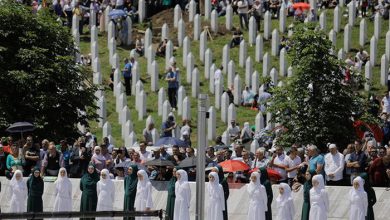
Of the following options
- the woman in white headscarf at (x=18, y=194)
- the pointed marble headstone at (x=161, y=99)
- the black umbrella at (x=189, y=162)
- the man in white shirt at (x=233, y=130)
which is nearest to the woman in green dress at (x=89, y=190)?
the woman in white headscarf at (x=18, y=194)

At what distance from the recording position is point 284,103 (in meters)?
50.2

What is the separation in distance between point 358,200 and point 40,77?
42.5ft

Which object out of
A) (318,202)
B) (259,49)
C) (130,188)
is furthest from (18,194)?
(259,49)

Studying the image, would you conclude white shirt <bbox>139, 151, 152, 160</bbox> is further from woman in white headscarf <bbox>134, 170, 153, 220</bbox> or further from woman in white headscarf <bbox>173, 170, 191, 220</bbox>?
woman in white headscarf <bbox>173, 170, 191, 220</bbox>

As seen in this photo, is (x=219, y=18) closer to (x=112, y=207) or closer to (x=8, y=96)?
(x=8, y=96)

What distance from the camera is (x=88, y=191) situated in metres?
49.6

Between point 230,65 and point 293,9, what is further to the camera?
point 293,9

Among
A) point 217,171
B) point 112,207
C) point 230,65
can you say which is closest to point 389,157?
point 217,171

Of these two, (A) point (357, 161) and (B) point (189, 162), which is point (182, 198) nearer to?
(B) point (189, 162)

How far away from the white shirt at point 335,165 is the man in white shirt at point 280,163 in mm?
1323

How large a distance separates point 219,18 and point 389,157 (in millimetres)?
23981

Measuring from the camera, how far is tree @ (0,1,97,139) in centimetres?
5456

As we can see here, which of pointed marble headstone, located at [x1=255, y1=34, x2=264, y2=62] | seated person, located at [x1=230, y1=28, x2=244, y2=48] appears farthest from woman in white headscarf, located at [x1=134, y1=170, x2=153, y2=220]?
seated person, located at [x1=230, y1=28, x2=244, y2=48]

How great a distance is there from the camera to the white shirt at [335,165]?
1806 inches
